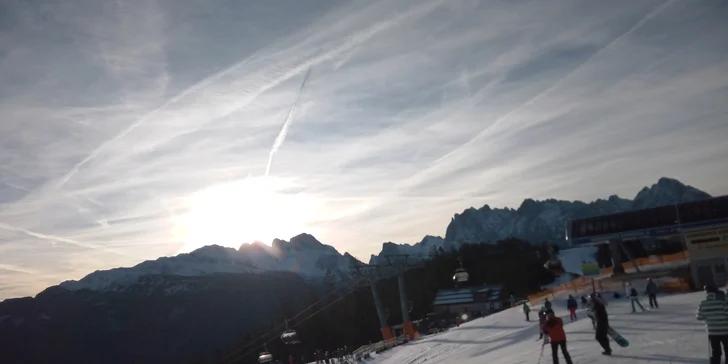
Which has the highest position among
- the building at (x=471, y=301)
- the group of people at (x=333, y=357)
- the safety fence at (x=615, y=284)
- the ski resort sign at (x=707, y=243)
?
the ski resort sign at (x=707, y=243)

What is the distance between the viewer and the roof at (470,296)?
8744cm

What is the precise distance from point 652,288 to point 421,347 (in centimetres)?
1471

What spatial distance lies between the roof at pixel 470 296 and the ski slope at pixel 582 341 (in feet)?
150

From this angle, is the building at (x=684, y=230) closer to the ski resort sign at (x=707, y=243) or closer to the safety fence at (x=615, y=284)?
the ski resort sign at (x=707, y=243)

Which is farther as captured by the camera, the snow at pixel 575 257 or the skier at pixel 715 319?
the snow at pixel 575 257

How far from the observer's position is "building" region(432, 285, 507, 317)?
84894 millimetres

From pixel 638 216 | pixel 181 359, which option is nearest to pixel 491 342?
pixel 638 216

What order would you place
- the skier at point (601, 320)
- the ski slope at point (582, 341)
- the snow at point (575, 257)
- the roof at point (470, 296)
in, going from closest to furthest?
1. the ski slope at point (582, 341)
2. the skier at point (601, 320)
3. the roof at point (470, 296)
4. the snow at point (575, 257)

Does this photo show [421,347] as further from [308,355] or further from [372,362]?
[308,355]

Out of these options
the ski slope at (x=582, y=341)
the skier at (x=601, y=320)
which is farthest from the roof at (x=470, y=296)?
the skier at (x=601, y=320)

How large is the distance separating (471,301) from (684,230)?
5020cm

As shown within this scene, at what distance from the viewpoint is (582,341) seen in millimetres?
20250

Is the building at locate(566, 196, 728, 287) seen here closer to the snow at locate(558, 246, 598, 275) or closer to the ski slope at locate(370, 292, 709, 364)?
the ski slope at locate(370, 292, 709, 364)

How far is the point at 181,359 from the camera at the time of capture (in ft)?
627
